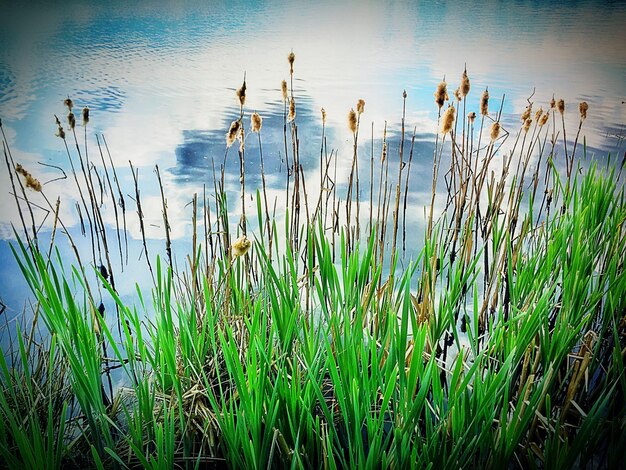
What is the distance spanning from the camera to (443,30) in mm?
1400

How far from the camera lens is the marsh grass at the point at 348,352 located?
2.49 feet

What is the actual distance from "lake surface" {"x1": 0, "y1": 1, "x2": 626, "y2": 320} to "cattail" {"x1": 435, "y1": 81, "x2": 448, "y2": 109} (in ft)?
0.31

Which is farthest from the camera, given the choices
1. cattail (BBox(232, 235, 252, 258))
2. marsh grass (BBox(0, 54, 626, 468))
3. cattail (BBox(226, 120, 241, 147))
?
cattail (BBox(226, 120, 241, 147))

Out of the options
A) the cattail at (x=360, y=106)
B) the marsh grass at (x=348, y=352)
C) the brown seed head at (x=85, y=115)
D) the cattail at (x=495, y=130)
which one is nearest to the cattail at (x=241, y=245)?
the marsh grass at (x=348, y=352)

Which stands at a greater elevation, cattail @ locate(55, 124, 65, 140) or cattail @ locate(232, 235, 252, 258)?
cattail @ locate(55, 124, 65, 140)

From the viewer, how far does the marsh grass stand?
29.9 inches

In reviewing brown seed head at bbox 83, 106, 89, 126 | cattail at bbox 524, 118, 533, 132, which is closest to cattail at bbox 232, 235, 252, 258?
brown seed head at bbox 83, 106, 89, 126

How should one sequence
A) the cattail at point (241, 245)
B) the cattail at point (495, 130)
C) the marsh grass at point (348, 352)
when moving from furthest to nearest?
the cattail at point (495, 130) < the cattail at point (241, 245) < the marsh grass at point (348, 352)

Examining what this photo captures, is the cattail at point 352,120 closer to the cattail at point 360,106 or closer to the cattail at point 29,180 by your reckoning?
the cattail at point 360,106

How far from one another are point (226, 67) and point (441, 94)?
25.8 inches

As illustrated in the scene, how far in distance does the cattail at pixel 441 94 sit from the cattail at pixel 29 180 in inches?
45.8

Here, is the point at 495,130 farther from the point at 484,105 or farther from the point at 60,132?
the point at 60,132

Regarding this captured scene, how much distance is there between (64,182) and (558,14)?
1.56 metres

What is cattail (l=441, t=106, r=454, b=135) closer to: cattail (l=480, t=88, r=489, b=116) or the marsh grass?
the marsh grass
